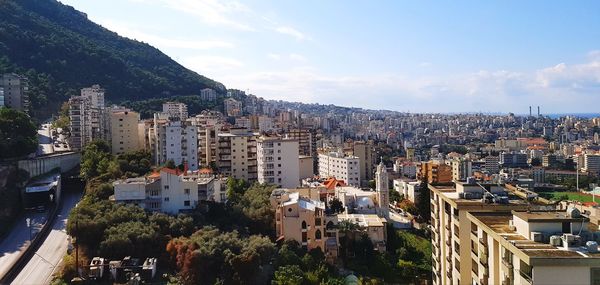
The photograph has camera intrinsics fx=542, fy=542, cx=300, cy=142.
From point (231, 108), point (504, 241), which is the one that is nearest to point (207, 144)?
point (504, 241)

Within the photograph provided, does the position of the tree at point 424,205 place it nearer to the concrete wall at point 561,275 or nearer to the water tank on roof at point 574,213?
the water tank on roof at point 574,213

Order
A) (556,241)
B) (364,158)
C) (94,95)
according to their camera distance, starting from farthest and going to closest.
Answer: (94,95) < (364,158) < (556,241)

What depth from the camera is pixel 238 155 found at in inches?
1159

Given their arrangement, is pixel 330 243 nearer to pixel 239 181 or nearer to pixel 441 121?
pixel 239 181

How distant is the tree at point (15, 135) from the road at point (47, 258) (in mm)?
4683

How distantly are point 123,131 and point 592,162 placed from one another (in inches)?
1771

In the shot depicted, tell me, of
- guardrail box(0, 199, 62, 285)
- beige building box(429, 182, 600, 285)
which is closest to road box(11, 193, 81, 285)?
guardrail box(0, 199, 62, 285)

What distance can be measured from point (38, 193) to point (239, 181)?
8822mm

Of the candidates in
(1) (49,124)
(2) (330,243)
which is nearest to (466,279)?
(2) (330,243)

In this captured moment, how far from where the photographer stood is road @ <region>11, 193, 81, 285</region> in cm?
1616

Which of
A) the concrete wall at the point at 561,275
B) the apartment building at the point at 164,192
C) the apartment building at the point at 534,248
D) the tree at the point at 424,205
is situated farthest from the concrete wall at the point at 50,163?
the concrete wall at the point at 561,275

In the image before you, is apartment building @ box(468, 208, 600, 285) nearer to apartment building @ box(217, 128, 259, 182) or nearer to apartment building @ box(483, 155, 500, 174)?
apartment building @ box(217, 128, 259, 182)

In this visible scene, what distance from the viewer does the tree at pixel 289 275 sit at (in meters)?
16.0

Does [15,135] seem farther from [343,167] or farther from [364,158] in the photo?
[364,158]
